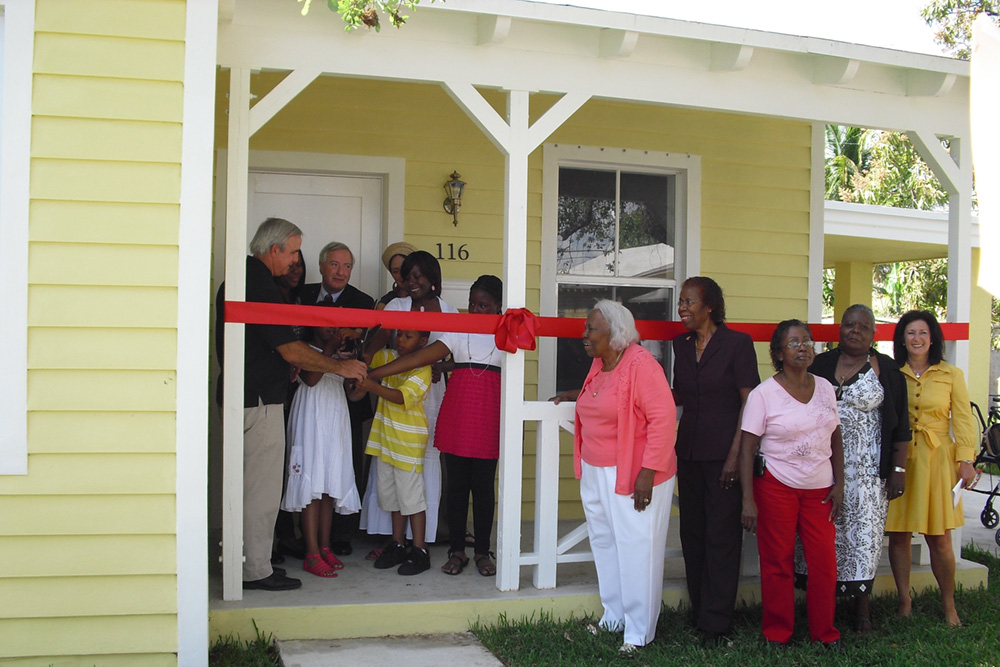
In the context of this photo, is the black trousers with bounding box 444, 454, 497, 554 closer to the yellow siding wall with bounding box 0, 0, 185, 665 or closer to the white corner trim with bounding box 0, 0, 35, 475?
the yellow siding wall with bounding box 0, 0, 185, 665

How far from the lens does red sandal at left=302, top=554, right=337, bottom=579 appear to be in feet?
15.3

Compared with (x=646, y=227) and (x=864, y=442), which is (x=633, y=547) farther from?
(x=646, y=227)

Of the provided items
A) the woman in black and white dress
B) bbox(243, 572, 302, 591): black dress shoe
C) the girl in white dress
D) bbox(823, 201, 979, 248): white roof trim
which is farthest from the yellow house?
bbox(823, 201, 979, 248): white roof trim

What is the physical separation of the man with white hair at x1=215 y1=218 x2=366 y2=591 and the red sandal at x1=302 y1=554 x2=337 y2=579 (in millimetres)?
244

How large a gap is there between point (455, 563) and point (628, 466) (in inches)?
48.7

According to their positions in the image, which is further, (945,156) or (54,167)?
(945,156)

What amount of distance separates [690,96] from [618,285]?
1.80 m

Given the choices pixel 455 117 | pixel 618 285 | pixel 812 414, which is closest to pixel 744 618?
pixel 812 414

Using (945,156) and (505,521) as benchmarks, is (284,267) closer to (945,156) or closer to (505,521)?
(505,521)

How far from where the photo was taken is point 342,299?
5148 millimetres

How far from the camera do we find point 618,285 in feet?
21.0

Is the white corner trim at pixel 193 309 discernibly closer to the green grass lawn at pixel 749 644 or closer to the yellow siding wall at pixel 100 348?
the yellow siding wall at pixel 100 348

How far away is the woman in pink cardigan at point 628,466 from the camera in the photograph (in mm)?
4141

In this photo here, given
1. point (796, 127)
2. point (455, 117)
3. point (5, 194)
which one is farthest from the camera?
point (796, 127)
